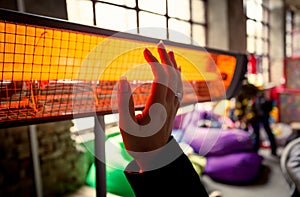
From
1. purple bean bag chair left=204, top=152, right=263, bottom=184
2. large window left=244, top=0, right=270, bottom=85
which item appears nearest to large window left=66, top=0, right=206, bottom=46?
purple bean bag chair left=204, top=152, right=263, bottom=184

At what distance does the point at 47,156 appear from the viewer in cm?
188

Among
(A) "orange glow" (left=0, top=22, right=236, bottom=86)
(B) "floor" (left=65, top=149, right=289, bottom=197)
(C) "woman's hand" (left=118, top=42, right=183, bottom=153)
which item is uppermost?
(A) "orange glow" (left=0, top=22, right=236, bottom=86)

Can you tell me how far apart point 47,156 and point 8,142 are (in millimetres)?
342

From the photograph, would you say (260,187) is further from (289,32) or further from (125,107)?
(289,32)

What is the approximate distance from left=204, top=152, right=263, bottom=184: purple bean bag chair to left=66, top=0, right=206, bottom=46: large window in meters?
1.67

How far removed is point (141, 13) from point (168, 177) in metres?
2.87

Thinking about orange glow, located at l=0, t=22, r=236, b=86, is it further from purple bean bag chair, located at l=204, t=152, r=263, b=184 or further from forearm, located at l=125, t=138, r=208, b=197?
purple bean bag chair, located at l=204, t=152, r=263, b=184

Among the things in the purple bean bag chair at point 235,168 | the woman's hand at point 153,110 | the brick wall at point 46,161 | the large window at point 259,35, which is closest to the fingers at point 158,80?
the woman's hand at point 153,110

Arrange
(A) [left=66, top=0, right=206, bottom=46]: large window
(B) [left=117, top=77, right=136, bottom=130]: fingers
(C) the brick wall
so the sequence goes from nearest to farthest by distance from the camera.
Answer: (B) [left=117, top=77, right=136, bottom=130]: fingers
(C) the brick wall
(A) [left=66, top=0, right=206, bottom=46]: large window

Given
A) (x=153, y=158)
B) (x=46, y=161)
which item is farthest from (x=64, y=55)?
(x=46, y=161)

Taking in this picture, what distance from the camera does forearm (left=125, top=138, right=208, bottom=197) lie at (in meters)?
0.58

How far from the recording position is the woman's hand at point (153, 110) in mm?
527

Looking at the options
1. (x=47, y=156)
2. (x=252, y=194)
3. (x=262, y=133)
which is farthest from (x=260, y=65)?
(x=47, y=156)

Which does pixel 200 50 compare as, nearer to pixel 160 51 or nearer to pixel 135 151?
pixel 160 51
